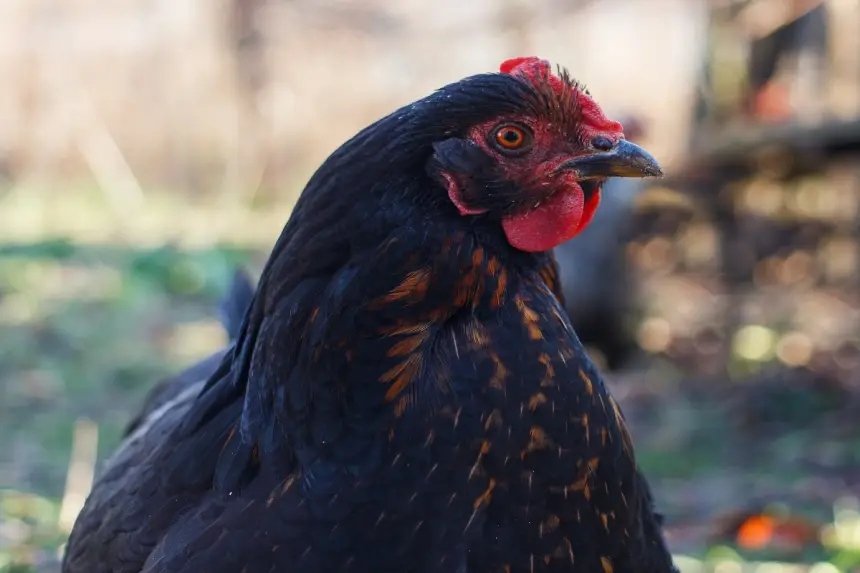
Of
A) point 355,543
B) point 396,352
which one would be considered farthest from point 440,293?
point 355,543

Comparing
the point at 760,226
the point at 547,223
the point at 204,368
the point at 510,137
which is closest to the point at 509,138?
the point at 510,137

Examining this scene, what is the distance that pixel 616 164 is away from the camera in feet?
6.43

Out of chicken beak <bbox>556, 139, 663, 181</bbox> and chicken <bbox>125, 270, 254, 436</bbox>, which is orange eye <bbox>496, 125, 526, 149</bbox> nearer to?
chicken beak <bbox>556, 139, 663, 181</bbox>

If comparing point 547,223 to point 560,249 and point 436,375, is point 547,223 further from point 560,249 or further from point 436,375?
point 560,249

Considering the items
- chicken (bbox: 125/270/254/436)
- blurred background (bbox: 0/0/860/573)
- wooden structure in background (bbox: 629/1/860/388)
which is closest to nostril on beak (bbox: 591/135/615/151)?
chicken (bbox: 125/270/254/436)

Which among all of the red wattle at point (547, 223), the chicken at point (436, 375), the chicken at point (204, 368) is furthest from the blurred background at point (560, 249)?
the red wattle at point (547, 223)

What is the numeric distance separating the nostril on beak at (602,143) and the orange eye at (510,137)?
151 millimetres

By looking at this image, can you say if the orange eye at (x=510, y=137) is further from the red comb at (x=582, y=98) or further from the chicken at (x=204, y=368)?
the chicken at (x=204, y=368)

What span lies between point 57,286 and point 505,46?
7808 millimetres

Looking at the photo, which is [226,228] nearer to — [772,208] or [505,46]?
[505,46]

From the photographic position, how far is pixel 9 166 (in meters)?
15.1

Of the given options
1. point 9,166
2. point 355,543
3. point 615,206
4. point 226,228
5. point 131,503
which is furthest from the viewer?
point 9,166

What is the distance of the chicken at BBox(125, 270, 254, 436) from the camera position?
303cm

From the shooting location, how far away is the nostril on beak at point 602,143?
1985 mm
